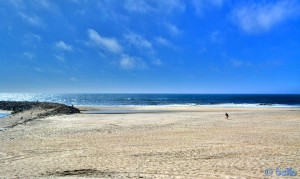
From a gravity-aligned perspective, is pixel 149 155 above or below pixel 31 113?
below

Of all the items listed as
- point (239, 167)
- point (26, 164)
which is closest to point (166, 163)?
point (239, 167)

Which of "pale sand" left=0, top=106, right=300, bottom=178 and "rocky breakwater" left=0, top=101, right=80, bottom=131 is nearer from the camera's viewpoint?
"pale sand" left=0, top=106, right=300, bottom=178

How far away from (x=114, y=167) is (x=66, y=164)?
220cm

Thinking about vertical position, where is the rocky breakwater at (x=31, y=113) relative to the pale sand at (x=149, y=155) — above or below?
above

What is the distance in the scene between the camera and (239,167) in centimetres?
1040

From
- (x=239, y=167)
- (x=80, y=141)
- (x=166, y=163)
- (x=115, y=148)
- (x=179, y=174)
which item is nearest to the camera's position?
(x=179, y=174)

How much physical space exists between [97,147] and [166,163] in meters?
5.05

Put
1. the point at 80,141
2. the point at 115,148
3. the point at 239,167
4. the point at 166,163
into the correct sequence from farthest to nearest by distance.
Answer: the point at 80,141
the point at 115,148
the point at 166,163
the point at 239,167

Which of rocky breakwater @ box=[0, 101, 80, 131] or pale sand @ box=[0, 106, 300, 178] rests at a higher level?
rocky breakwater @ box=[0, 101, 80, 131]

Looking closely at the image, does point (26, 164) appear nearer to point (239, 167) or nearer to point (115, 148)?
point (115, 148)

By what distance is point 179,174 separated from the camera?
31.8 feet

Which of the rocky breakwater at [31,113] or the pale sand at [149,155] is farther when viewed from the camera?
the rocky breakwater at [31,113]

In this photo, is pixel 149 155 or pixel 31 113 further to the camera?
pixel 31 113

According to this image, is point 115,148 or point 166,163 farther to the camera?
point 115,148
